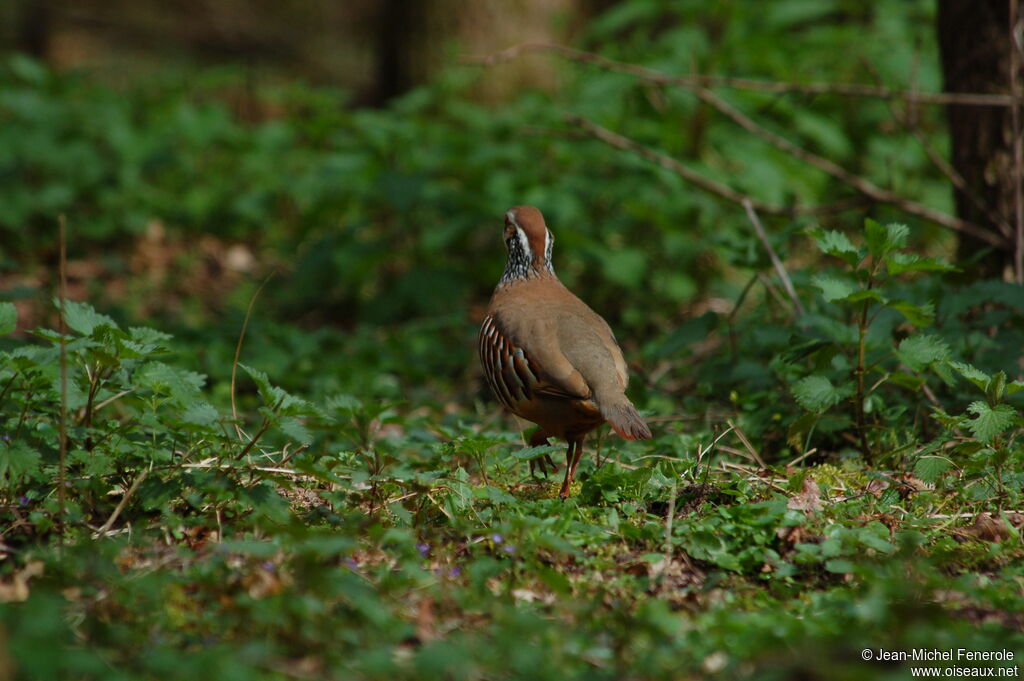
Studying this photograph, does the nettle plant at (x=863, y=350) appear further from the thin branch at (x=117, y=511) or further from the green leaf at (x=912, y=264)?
the thin branch at (x=117, y=511)

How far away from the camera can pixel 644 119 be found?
6863 millimetres

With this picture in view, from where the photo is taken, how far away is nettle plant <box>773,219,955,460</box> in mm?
3391

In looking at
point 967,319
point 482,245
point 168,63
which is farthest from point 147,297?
point 168,63

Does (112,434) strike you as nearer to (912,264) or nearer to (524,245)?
(524,245)

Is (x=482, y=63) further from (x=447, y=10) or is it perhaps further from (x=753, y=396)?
(x=447, y=10)

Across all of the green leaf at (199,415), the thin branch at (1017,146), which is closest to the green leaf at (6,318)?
the green leaf at (199,415)

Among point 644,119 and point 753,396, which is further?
point 644,119

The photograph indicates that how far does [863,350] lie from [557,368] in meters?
1.08

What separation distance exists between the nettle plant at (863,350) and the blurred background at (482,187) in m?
0.30

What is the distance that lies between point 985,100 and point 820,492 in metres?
2.12

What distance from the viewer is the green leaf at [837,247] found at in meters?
3.34

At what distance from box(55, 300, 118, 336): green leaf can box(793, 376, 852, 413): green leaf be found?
7.34ft

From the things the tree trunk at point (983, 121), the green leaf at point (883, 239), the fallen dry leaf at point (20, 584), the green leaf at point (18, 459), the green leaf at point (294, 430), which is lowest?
the fallen dry leaf at point (20, 584)

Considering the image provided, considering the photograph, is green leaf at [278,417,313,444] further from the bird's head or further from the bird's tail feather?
the bird's head
